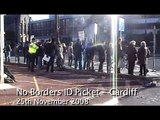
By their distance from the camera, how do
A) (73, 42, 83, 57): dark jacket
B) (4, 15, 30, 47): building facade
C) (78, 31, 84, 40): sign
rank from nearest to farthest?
(4, 15, 30, 47): building facade
(78, 31, 84, 40): sign
(73, 42, 83, 57): dark jacket

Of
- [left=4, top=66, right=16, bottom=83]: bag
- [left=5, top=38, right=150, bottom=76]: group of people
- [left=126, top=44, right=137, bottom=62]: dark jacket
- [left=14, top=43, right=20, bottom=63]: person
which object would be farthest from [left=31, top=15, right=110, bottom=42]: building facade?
[left=4, top=66, right=16, bottom=83]: bag

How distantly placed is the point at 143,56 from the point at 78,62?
1085 mm

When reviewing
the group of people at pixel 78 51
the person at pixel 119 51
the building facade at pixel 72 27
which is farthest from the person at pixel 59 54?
the person at pixel 119 51

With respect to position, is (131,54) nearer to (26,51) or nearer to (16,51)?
(26,51)

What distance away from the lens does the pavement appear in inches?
188

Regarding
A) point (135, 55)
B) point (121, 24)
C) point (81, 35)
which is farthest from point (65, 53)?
point (135, 55)

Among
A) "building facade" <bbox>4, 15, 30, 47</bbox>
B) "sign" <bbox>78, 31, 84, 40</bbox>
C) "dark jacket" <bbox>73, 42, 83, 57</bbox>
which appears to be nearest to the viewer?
"building facade" <bbox>4, 15, 30, 47</bbox>

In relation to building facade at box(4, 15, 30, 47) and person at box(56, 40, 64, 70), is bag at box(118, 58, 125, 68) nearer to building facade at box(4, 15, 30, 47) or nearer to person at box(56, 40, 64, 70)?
person at box(56, 40, 64, 70)

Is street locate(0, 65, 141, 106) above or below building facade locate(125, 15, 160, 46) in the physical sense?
below

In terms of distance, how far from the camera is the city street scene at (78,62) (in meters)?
4.78

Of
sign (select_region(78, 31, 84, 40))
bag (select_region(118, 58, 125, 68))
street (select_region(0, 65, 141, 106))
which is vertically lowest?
street (select_region(0, 65, 141, 106))

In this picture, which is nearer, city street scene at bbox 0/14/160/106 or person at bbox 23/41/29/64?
city street scene at bbox 0/14/160/106

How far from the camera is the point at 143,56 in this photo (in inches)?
197
